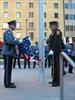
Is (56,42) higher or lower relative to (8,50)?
higher

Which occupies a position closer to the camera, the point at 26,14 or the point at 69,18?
the point at 26,14

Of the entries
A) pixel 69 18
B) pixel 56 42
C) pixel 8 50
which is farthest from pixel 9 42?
pixel 69 18

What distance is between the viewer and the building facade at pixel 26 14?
3944 inches

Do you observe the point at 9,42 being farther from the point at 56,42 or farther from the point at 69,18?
the point at 69,18

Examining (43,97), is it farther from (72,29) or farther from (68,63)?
(72,29)

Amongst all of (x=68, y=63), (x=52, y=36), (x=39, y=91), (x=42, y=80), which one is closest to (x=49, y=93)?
(x=39, y=91)

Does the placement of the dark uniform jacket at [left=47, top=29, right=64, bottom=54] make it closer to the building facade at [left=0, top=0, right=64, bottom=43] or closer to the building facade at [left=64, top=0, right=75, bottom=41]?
the building facade at [left=0, top=0, right=64, bottom=43]

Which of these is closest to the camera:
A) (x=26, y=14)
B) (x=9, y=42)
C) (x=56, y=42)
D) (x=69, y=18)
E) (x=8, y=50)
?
(x=9, y=42)

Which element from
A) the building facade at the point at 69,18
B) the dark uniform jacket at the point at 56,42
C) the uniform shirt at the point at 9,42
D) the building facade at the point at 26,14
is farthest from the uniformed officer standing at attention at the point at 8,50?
the building facade at the point at 69,18

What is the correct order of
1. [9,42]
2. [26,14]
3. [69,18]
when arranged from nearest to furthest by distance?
1. [9,42]
2. [26,14]
3. [69,18]

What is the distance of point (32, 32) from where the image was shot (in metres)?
102

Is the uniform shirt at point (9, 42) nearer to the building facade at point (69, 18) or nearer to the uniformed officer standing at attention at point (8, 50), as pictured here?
the uniformed officer standing at attention at point (8, 50)

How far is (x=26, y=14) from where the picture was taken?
10244 cm

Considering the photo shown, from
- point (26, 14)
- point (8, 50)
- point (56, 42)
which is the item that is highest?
point (26, 14)
